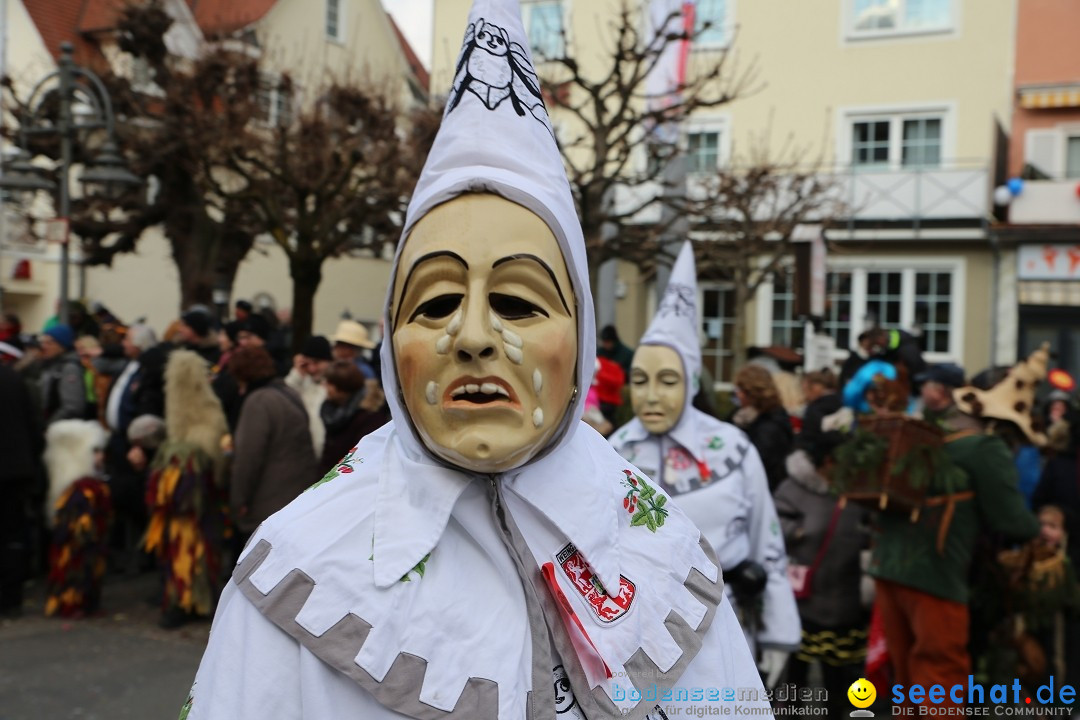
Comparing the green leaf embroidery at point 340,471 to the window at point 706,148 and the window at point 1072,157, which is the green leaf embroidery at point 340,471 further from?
the window at point 1072,157

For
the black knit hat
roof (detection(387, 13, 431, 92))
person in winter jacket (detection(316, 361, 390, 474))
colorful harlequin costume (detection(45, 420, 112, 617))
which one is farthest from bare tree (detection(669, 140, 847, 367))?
roof (detection(387, 13, 431, 92))

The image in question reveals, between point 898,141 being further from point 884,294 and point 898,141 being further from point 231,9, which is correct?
point 231,9

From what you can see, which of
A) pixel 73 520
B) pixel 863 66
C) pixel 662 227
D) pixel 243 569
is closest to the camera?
pixel 243 569

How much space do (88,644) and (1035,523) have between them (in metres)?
5.43

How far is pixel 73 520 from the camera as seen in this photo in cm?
661

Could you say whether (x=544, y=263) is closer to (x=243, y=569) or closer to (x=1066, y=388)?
(x=243, y=569)

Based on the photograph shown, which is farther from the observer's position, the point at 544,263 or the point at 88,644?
the point at 88,644

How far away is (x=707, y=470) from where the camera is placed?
4.14 metres

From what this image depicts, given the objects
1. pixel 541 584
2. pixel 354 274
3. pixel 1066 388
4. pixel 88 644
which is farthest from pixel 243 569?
pixel 354 274

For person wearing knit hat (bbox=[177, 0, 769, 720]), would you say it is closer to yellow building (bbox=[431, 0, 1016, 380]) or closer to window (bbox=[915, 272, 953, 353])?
yellow building (bbox=[431, 0, 1016, 380])

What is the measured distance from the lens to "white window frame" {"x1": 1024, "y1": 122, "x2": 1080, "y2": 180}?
17.4 metres

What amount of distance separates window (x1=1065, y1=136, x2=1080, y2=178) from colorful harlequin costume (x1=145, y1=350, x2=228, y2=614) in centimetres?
1634

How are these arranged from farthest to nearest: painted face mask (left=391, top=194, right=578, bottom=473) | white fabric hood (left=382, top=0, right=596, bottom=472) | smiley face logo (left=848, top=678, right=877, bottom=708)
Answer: smiley face logo (left=848, top=678, right=877, bottom=708) < white fabric hood (left=382, top=0, right=596, bottom=472) < painted face mask (left=391, top=194, right=578, bottom=473)

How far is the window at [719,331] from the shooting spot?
1952 cm
